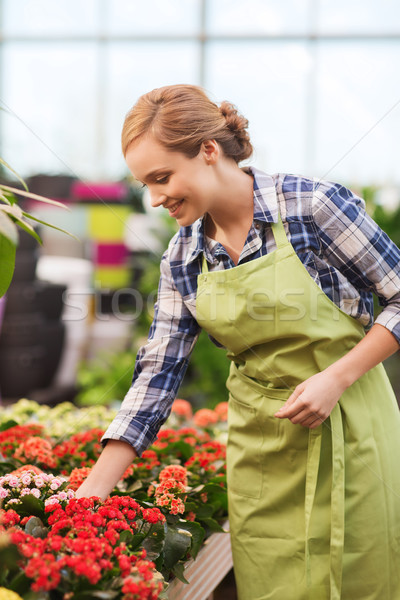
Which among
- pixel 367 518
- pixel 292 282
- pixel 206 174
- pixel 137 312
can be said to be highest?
pixel 206 174

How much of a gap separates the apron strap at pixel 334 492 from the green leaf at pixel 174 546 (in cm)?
23

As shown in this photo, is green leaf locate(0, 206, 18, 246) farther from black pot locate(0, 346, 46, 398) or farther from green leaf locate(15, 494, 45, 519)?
black pot locate(0, 346, 46, 398)

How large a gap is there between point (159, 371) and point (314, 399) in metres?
0.32

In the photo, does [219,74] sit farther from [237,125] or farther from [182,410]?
[237,125]

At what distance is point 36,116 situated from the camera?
7117mm

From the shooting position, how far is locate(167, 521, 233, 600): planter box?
1.21 m

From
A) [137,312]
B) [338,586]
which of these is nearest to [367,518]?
[338,586]

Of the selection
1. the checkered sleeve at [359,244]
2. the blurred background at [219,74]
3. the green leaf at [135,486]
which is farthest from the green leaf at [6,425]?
the blurred background at [219,74]

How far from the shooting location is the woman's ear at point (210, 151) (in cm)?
119

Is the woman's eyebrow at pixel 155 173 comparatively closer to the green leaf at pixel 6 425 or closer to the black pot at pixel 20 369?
the green leaf at pixel 6 425

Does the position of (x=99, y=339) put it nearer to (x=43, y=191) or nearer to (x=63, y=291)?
(x=63, y=291)

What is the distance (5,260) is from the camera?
3.34 ft

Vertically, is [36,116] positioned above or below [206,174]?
below

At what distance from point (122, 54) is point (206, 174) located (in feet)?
20.6
